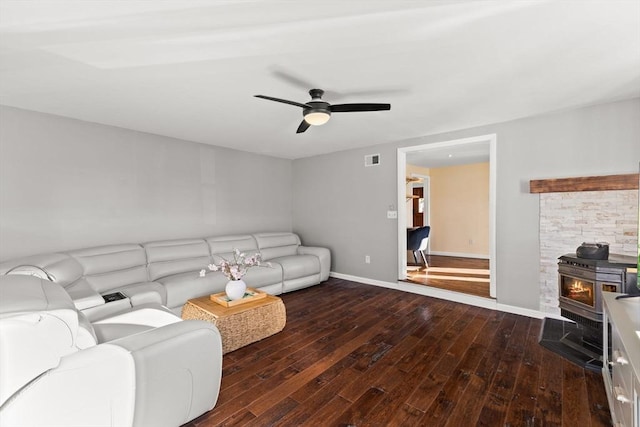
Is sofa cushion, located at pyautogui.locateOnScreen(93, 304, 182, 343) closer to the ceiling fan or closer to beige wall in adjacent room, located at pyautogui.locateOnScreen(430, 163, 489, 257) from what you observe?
the ceiling fan

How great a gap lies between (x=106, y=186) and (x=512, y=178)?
16.6 feet

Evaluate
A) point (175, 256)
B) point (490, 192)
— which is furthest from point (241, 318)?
point (490, 192)

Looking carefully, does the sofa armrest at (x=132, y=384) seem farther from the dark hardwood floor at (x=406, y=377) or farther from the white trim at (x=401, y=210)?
the white trim at (x=401, y=210)

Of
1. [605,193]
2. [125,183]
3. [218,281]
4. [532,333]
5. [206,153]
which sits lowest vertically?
[532,333]

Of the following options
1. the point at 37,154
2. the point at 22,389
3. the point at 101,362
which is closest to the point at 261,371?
the point at 101,362

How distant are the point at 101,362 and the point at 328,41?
212 centimetres

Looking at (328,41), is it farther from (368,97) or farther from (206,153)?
(206,153)

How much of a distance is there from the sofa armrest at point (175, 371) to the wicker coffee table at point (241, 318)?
0.79 m

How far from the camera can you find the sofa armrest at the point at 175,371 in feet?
4.43

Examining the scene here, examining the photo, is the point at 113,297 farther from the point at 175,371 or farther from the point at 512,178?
the point at 512,178

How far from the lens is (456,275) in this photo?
16.0ft

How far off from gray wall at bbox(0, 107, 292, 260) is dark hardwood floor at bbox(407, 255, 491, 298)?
321 centimetres

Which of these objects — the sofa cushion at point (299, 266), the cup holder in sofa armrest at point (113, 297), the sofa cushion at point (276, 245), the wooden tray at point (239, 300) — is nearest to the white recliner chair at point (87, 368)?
the wooden tray at point (239, 300)

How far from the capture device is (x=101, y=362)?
4.04ft
